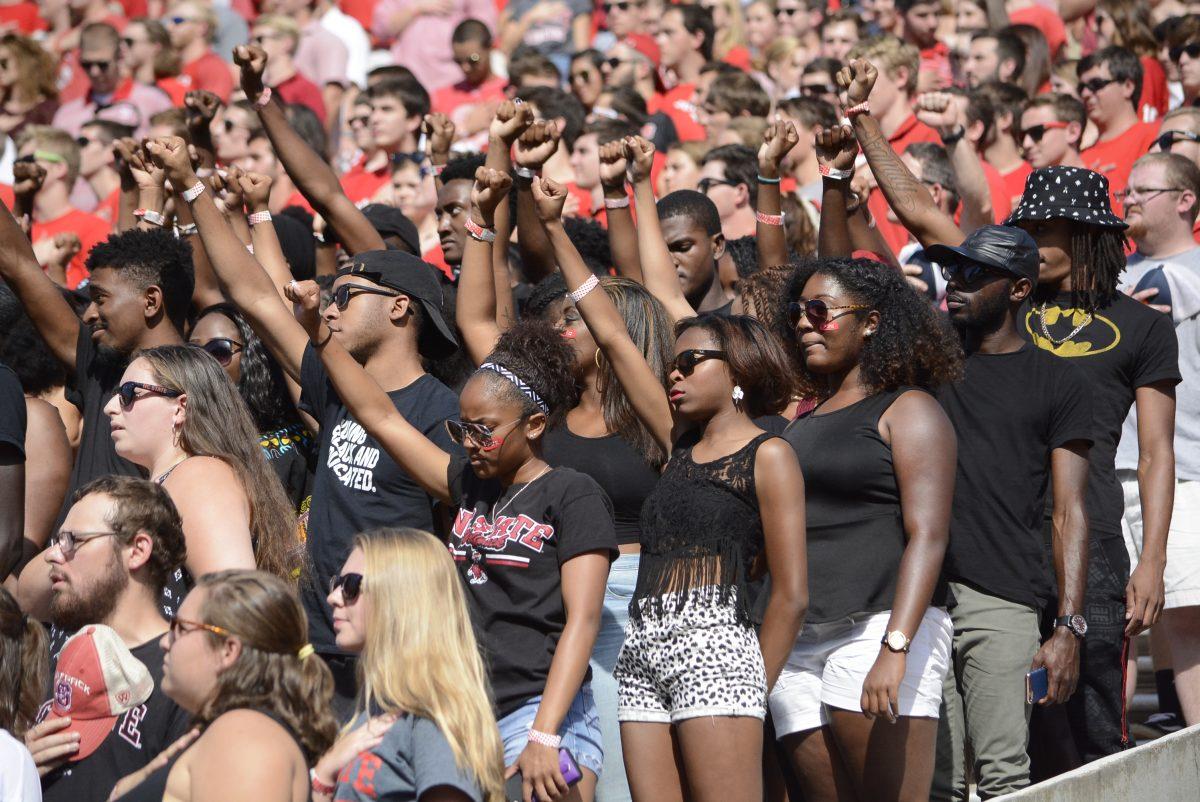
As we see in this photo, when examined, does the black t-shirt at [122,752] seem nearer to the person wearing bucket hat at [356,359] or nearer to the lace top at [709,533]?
the person wearing bucket hat at [356,359]

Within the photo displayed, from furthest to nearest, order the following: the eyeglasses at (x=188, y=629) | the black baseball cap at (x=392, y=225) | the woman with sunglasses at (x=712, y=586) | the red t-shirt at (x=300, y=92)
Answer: the red t-shirt at (x=300, y=92), the black baseball cap at (x=392, y=225), the woman with sunglasses at (x=712, y=586), the eyeglasses at (x=188, y=629)

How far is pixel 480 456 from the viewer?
415 centimetres

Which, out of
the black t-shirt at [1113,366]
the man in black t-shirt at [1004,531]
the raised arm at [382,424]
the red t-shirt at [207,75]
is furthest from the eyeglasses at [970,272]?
the red t-shirt at [207,75]

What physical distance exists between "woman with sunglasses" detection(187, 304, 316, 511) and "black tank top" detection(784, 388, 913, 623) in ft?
7.01

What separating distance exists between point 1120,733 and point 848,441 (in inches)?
58.5

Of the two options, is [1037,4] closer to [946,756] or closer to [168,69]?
[168,69]

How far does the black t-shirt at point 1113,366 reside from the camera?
5105mm

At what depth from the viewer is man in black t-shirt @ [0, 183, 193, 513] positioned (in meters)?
5.40

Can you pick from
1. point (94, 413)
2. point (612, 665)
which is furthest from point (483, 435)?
point (94, 413)

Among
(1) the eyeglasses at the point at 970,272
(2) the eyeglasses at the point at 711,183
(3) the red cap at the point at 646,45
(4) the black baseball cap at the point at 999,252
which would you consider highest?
(4) the black baseball cap at the point at 999,252

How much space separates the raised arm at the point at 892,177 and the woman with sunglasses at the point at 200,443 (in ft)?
7.79

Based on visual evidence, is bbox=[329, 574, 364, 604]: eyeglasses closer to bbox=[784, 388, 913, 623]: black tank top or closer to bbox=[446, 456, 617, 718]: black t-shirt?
bbox=[446, 456, 617, 718]: black t-shirt

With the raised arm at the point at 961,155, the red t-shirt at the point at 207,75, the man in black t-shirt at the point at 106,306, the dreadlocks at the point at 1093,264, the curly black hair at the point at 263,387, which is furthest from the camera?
the red t-shirt at the point at 207,75

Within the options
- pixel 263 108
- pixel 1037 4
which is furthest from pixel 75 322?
pixel 1037 4
